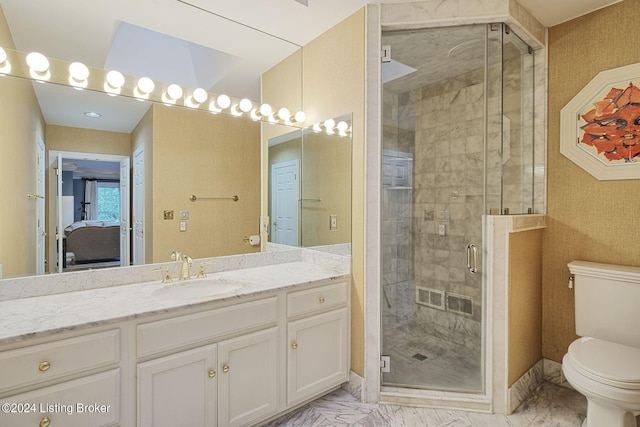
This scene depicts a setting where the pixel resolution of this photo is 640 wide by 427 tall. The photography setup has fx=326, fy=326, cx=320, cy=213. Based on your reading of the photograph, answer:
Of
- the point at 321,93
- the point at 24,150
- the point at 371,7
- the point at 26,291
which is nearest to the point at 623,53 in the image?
the point at 371,7

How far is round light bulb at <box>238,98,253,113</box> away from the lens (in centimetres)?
229

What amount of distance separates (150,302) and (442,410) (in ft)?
5.90

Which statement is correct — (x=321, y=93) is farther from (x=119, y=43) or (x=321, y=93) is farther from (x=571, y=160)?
(x=571, y=160)

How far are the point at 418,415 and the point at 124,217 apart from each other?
209 centimetres

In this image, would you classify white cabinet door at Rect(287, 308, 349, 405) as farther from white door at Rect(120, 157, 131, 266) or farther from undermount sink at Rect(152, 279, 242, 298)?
white door at Rect(120, 157, 131, 266)

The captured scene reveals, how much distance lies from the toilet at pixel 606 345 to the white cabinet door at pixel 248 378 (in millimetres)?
1525

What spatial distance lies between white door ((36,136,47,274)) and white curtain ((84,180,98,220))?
0.18 meters

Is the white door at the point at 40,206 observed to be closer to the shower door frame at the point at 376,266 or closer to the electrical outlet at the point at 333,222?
the electrical outlet at the point at 333,222

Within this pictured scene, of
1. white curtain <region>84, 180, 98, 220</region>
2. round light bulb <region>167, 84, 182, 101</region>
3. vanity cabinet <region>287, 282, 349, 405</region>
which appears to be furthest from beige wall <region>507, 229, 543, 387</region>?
white curtain <region>84, 180, 98, 220</region>

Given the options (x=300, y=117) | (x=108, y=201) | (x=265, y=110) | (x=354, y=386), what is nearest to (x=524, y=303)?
(x=354, y=386)

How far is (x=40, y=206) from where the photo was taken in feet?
5.53

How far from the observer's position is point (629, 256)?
78.3 inches

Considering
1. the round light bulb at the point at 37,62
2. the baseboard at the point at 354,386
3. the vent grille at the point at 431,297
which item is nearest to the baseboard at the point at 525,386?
the vent grille at the point at 431,297

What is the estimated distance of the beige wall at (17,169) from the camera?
1.53 m
